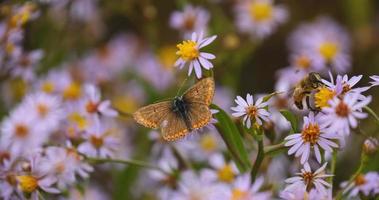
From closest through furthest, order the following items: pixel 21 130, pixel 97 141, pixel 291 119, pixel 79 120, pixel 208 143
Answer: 1. pixel 291 119
2. pixel 97 141
3. pixel 79 120
4. pixel 21 130
5. pixel 208 143

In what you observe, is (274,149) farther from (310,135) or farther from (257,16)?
(257,16)

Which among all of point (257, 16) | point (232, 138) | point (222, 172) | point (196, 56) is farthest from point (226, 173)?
point (257, 16)

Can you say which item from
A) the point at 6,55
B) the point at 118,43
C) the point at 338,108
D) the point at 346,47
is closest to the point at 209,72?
the point at 338,108

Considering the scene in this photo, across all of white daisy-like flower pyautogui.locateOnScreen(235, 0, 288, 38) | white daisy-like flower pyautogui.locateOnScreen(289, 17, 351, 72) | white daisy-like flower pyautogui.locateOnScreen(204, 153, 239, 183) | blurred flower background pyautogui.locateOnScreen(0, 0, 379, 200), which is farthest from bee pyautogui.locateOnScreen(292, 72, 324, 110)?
white daisy-like flower pyautogui.locateOnScreen(235, 0, 288, 38)

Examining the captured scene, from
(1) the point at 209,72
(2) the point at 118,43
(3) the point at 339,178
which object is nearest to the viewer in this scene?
(1) the point at 209,72

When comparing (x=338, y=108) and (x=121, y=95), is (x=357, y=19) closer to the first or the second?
(x=121, y=95)

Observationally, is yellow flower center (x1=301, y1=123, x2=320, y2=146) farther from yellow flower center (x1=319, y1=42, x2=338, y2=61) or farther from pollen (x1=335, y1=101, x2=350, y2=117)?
yellow flower center (x1=319, y1=42, x2=338, y2=61)

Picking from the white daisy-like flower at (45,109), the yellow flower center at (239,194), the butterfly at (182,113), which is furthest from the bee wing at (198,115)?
the white daisy-like flower at (45,109)
